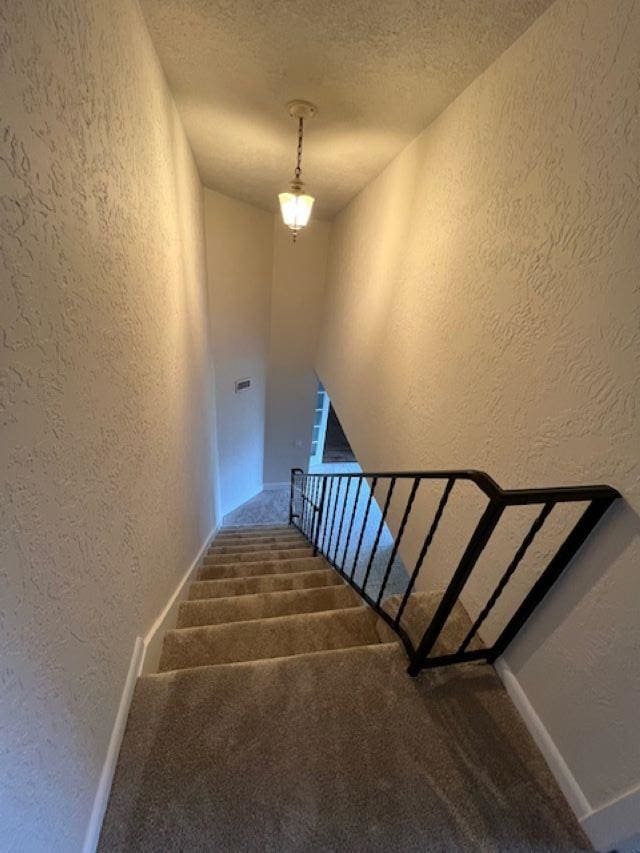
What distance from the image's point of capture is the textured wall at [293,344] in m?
4.33

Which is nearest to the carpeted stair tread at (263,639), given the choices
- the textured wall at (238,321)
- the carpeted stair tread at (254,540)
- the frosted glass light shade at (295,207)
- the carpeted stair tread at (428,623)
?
the carpeted stair tread at (428,623)

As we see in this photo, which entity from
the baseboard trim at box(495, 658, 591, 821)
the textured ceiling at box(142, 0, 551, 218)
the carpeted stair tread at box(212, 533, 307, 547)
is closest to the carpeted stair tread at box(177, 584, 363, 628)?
the baseboard trim at box(495, 658, 591, 821)

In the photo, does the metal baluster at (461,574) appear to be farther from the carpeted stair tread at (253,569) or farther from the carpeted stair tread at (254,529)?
the carpeted stair tread at (254,529)

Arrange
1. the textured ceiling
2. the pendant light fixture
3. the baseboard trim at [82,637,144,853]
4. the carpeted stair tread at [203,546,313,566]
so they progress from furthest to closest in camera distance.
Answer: the carpeted stair tread at [203,546,313,566]
the pendant light fixture
the textured ceiling
the baseboard trim at [82,637,144,853]

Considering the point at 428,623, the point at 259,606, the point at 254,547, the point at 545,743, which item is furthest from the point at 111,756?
the point at 254,547

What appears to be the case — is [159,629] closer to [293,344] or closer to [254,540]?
[254,540]

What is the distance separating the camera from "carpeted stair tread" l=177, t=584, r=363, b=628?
6.19 feet

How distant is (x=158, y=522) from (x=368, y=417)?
1.82 meters

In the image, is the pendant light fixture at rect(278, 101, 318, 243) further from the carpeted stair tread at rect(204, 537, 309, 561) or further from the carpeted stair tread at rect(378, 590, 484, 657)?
the carpeted stair tread at rect(204, 537, 309, 561)

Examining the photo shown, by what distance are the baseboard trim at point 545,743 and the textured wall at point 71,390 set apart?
1326 millimetres

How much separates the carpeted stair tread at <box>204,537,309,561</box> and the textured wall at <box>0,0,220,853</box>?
2252 millimetres

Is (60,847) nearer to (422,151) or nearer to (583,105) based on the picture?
(583,105)

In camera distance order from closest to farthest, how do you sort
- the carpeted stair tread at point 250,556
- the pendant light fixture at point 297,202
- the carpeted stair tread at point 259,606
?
1. the carpeted stair tread at point 259,606
2. the pendant light fixture at point 297,202
3. the carpeted stair tread at point 250,556

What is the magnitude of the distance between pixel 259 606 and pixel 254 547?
6.47 ft
